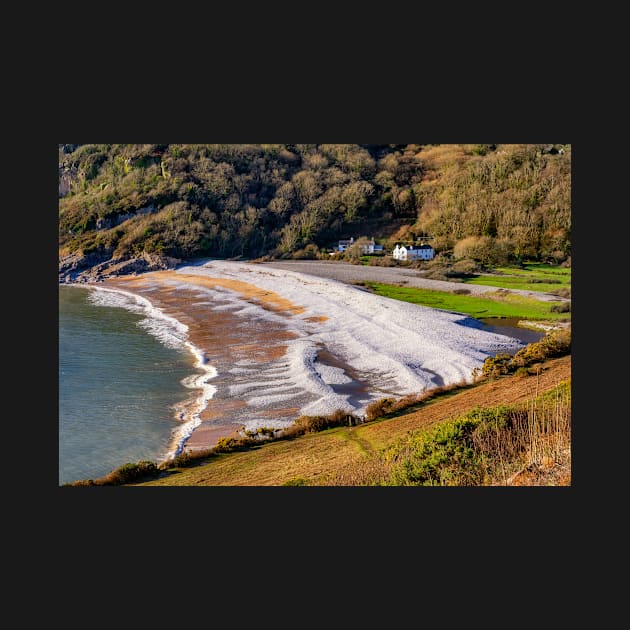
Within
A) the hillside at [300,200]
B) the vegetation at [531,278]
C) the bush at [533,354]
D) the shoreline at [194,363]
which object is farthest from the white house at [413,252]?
the shoreline at [194,363]

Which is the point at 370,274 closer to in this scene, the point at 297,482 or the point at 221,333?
the point at 221,333

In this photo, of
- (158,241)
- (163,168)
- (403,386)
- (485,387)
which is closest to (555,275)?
(485,387)

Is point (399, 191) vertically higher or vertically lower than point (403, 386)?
higher

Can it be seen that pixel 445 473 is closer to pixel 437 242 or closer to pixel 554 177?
pixel 554 177

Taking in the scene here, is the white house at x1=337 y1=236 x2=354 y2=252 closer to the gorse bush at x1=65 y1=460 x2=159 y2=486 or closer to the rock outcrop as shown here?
the rock outcrop

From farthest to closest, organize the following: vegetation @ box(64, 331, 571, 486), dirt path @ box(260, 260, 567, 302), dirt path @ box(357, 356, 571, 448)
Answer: dirt path @ box(260, 260, 567, 302), dirt path @ box(357, 356, 571, 448), vegetation @ box(64, 331, 571, 486)

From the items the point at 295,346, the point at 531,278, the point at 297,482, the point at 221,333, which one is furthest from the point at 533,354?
the point at 221,333

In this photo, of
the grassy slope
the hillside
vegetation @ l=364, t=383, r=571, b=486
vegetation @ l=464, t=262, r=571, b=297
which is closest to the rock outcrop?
the hillside
